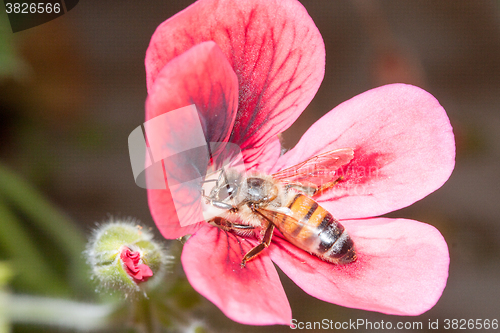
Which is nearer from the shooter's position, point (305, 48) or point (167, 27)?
point (167, 27)

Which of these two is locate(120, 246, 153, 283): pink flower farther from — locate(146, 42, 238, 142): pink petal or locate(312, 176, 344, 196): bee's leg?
locate(312, 176, 344, 196): bee's leg

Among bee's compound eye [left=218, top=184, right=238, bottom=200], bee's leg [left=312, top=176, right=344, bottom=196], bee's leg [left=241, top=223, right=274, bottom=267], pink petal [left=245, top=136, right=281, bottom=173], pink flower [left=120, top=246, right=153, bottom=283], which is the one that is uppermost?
bee's compound eye [left=218, top=184, right=238, bottom=200]

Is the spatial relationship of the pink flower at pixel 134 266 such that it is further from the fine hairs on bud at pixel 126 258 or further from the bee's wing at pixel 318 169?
the bee's wing at pixel 318 169

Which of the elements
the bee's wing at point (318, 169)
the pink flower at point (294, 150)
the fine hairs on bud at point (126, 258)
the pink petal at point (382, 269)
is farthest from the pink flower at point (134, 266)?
the bee's wing at point (318, 169)

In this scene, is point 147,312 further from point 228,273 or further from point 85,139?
point 85,139

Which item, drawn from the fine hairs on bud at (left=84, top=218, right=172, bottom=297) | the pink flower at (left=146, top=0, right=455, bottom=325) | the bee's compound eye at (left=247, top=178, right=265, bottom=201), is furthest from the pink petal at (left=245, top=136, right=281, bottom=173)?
the fine hairs on bud at (left=84, top=218, right=172, bottom=297)

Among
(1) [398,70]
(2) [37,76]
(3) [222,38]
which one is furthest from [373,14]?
(2) [37,76]

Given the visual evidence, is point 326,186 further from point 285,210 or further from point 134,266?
point 134,266
